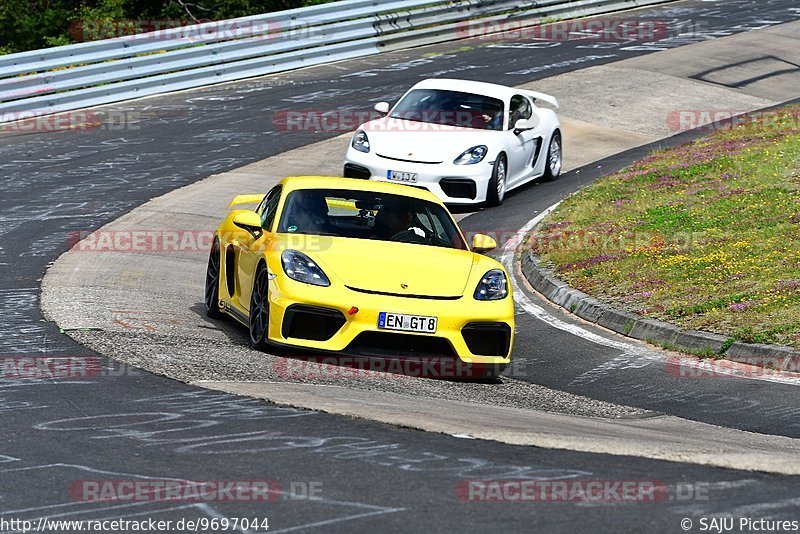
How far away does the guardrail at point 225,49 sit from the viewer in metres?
23.6

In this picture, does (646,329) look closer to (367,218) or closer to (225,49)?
(367,218)

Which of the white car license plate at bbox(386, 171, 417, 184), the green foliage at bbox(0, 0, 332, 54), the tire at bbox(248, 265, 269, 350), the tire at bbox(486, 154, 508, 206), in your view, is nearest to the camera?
the tire at bbox(248, 265, 269, 350)

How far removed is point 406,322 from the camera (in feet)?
30.2

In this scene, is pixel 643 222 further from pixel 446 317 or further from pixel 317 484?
pixel 317 484

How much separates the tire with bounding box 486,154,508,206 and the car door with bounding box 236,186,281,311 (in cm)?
703

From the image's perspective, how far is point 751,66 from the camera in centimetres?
3023

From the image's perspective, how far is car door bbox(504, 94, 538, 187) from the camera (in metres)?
18.5

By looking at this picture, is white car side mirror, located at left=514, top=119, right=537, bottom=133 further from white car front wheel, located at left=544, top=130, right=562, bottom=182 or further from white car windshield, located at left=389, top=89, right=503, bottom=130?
white car front wheel, located at left=544, top=130, right=562, bottom=182

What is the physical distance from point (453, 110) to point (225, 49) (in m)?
9.94
